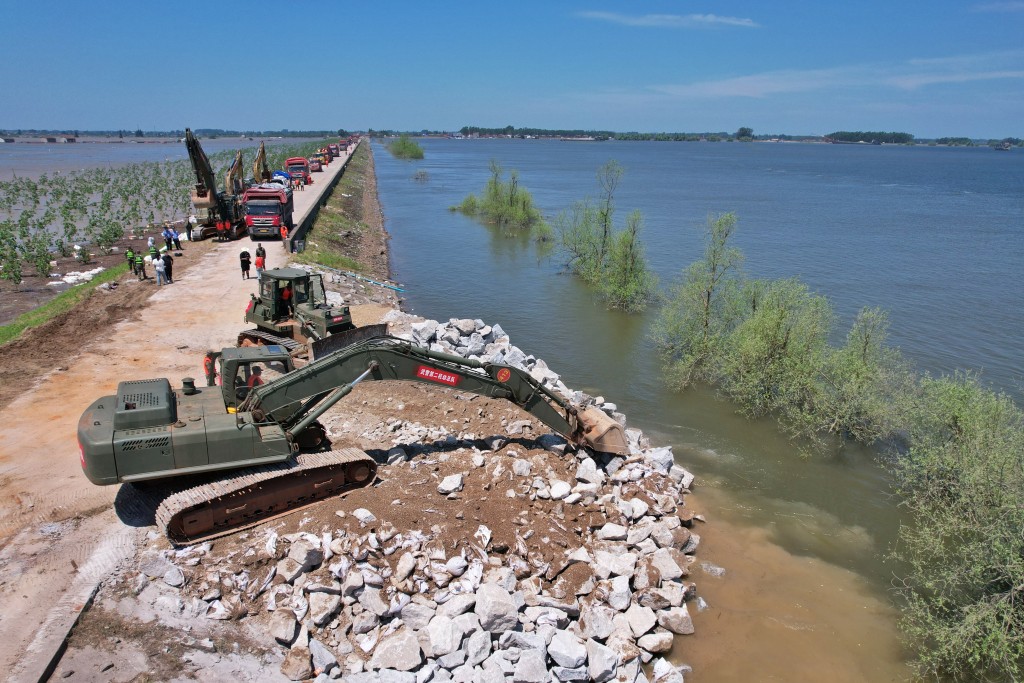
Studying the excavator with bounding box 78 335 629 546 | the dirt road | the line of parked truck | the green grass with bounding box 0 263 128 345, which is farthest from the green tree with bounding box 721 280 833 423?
the line of parked truck

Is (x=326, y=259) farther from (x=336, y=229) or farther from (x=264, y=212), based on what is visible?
(x=336, y=229)

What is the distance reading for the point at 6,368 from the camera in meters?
15.6

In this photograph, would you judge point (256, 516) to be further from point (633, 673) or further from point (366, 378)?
point (633, 673)

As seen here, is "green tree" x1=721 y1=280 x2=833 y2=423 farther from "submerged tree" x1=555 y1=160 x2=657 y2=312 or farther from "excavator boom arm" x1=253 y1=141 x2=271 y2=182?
"excavator boom arm" x1=253 y1=141 x2=271 y2=182

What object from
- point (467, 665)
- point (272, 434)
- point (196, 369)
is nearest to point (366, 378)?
point (272, 434)

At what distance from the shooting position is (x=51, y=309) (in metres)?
21.1

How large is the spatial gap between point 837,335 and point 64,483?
23.8m

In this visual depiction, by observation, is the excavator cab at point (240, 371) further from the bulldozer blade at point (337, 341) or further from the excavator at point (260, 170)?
the excavator at point (260, 170)

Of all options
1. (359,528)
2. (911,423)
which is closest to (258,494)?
(359,528)

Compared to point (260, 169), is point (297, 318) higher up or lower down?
lower down

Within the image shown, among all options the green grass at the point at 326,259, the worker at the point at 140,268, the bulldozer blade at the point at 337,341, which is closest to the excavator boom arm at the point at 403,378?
the bulldozer blade at the point at 337,341

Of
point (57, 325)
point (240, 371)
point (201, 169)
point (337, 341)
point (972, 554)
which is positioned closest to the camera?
point (972, 554)

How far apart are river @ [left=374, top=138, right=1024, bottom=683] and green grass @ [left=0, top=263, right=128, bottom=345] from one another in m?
11.7

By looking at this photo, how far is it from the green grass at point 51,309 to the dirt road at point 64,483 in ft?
7.98
